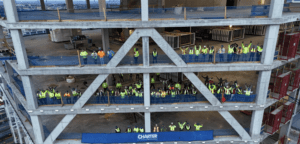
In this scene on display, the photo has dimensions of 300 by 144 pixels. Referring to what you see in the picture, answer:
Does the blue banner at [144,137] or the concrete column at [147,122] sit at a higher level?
the concrete column at [147,122]

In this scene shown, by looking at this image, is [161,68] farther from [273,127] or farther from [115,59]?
[273,127]

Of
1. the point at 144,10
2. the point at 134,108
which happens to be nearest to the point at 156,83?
the point at 134,108

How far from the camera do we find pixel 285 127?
86.5 ft

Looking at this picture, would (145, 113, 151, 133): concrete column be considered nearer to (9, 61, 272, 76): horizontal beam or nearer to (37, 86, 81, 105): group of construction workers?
(9, 61, 272, 76): horizontal beam

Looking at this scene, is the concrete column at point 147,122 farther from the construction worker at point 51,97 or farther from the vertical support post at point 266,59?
the vertical support post at point 266,59

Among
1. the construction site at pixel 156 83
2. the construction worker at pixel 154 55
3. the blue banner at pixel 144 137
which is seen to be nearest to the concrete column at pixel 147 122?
the construction site at pixel 156 83

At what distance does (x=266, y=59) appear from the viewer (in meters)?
17.8

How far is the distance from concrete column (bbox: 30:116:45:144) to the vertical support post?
66.9ft

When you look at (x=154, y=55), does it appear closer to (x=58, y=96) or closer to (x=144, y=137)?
(x=144, y=137)

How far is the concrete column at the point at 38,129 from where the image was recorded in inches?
765

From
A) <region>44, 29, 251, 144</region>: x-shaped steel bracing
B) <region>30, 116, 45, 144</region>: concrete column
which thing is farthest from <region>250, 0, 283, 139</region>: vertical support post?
<region>30, 116, 45, 144</region>: concrete column

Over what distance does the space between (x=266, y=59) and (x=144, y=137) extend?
1317 centimetres

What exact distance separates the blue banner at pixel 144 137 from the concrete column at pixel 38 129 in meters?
3.98

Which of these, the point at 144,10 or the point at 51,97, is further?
the point at 51,97
